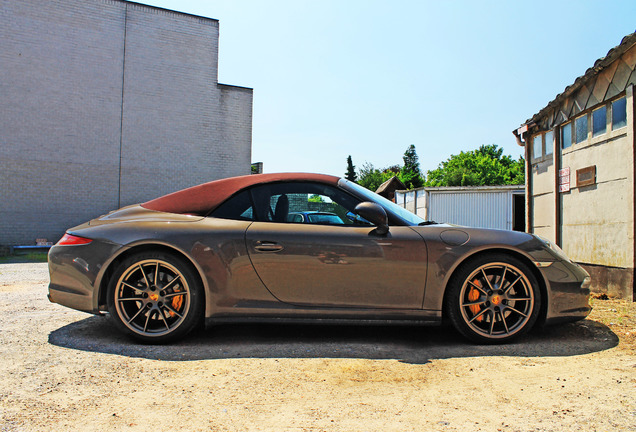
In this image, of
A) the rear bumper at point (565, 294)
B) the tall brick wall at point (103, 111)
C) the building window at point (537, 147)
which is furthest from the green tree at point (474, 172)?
the rear bumper at point (565, 294)

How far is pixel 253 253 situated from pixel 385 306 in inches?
41.0

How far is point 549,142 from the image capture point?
7.77 meters

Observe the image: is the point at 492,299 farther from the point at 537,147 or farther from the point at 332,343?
the point at 537,147

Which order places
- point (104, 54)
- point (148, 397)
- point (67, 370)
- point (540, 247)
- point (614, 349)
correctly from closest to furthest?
point (148, 397) < point (67, 370) < point (614, 349) < point (540, 247) < point (104, 54)

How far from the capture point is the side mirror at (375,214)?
3389 millimetres

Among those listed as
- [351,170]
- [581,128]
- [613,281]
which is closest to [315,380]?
[613,281]

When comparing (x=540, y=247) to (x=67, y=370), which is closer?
(x=67, y=370)

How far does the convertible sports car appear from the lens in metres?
3.37

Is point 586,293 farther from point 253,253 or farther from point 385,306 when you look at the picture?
point 253,253

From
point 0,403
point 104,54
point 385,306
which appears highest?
point 104,54

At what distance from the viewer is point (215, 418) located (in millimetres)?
2129

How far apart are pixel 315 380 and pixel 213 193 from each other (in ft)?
5.86

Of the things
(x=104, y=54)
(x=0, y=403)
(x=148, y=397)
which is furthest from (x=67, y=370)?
(x=104, y=54)

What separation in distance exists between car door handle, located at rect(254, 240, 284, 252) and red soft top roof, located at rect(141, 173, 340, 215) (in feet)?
1.74
